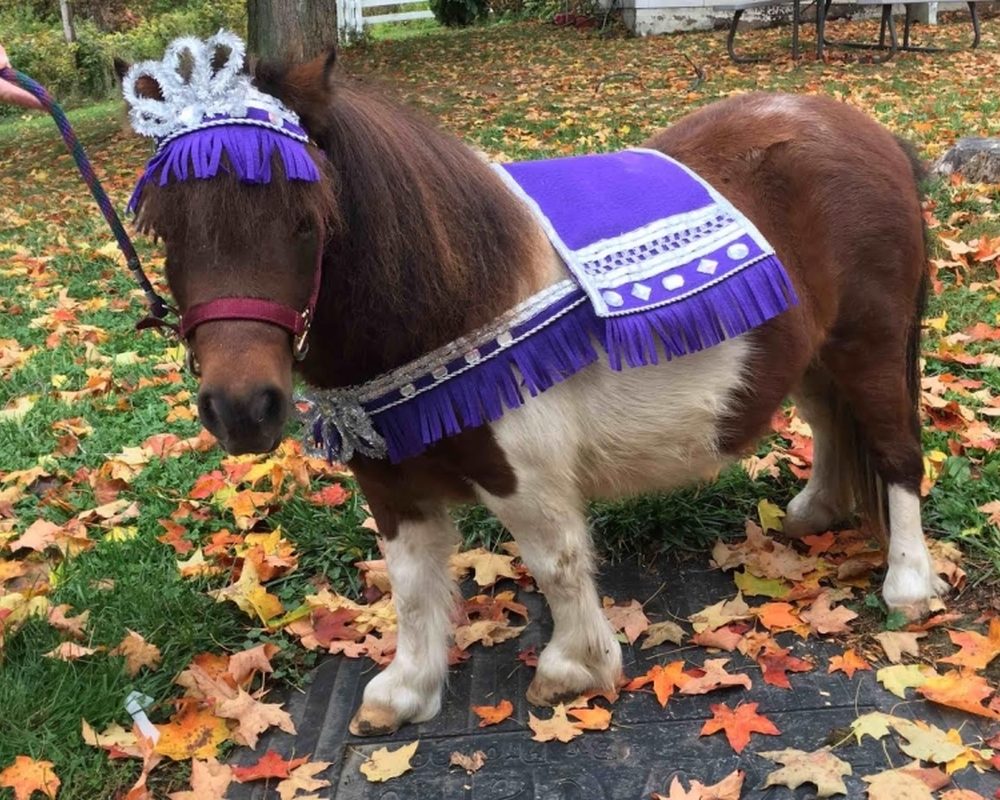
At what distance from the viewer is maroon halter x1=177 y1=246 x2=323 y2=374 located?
177 centimetres

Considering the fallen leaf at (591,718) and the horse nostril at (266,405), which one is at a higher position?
the horse nostril at (266,405)

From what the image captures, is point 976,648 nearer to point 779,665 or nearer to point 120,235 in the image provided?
point 779,665

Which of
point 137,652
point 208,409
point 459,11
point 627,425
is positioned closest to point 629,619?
point 627,425

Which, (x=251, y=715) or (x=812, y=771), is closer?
(x=812, y=771)

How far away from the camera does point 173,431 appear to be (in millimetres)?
4570

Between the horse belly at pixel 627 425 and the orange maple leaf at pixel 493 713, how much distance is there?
667 millimetres

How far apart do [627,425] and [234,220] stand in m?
1.23

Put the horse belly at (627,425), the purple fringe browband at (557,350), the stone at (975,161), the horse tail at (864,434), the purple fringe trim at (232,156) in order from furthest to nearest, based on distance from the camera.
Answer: the stone at (975,161) → the horse tail at (864,434) → the horse belly at (627,425) → the purple fringe browband at (557,350) → the purple fringe trim at (232,156)

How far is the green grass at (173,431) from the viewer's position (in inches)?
111

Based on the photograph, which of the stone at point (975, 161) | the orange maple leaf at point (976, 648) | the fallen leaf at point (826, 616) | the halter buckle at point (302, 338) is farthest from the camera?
the stone at point (975, 161)

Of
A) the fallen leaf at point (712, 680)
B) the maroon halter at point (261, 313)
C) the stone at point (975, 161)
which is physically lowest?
the fallen leaf at point (712, 680)

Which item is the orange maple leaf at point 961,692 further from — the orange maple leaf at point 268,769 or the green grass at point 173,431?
the orange maple leaf at point 268,769

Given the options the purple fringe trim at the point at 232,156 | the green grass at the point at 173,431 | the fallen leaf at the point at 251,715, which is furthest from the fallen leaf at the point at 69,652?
the purple fringe trim at the point at 232,156

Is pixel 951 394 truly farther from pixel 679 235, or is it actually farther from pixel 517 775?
pixel 517 775
